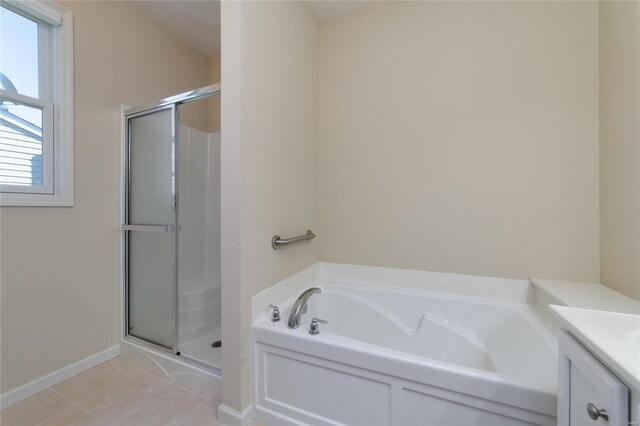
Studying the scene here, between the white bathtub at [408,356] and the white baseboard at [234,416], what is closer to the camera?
the white bathtub at [408,356]

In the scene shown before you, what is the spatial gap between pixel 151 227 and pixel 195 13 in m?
1.77

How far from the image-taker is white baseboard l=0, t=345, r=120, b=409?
138 centimetres

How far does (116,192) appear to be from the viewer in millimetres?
1886

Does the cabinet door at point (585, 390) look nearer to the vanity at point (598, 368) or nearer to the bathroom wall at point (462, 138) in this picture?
the vanity at point (598, 368)

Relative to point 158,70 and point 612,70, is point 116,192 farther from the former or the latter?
point 612,70

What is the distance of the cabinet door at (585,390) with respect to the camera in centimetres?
49

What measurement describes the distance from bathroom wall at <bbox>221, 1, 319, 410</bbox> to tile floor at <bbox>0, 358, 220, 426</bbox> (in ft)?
0.90

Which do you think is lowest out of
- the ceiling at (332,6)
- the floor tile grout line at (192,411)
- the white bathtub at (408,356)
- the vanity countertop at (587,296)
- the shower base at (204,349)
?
the floor tile grout line at (192,411)

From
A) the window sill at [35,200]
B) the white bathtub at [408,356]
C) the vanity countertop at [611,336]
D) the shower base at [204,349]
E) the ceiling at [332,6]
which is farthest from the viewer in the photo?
the ceiling at [332,6]

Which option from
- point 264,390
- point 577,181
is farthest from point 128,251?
point 577,181

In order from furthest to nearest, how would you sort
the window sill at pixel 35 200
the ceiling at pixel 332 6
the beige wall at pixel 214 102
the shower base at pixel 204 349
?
the beige wall at pixel 214 102, the ceiling at pixel 332 6, the shower base at pixel 204 349, the window sill at pixel 35 200

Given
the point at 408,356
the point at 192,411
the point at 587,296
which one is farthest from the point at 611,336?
the point at 192,411

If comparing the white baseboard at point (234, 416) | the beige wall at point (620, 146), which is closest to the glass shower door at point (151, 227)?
the white baseboard at point (234, 416)

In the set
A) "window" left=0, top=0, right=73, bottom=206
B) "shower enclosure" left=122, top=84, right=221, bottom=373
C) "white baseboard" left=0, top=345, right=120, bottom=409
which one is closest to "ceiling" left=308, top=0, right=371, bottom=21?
"shower enclosure" left=122, top=84, right=221, bottom=373
